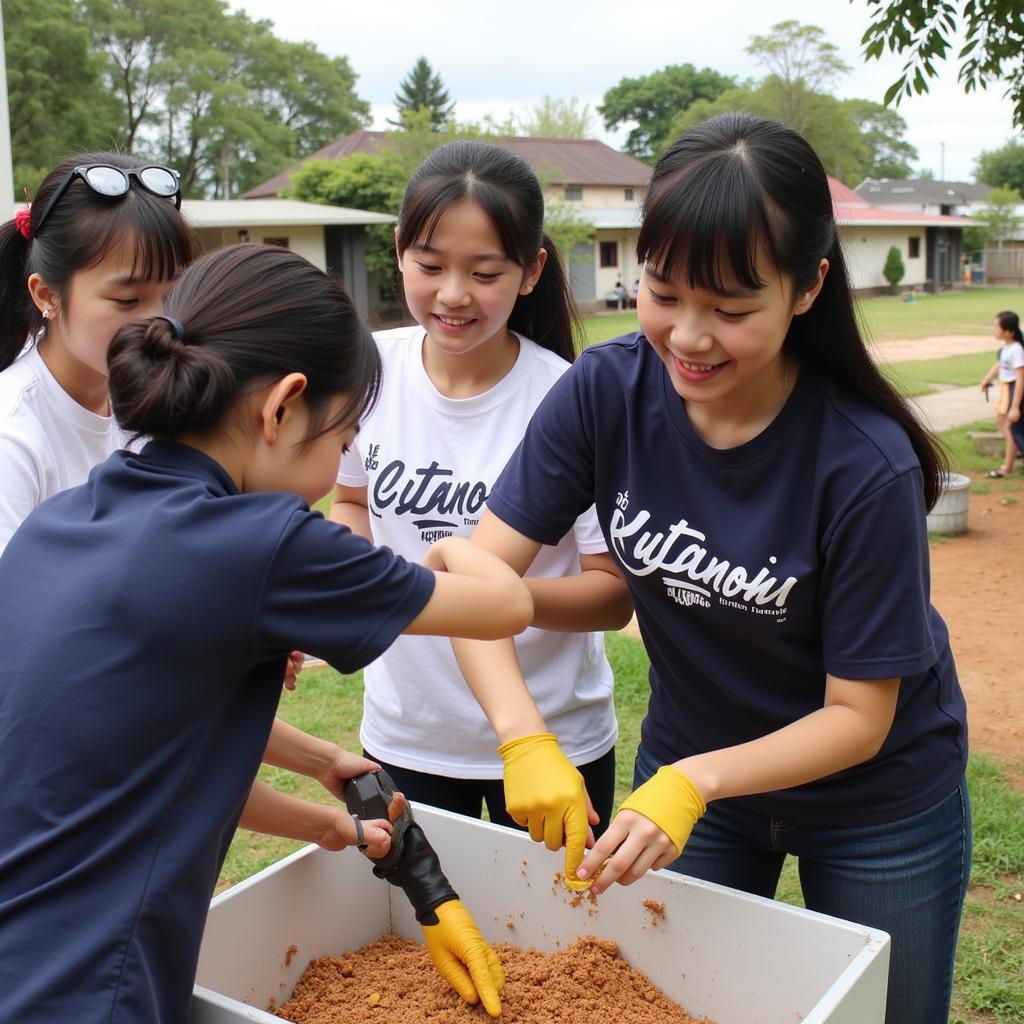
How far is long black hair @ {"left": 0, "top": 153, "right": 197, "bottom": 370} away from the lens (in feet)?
5.79

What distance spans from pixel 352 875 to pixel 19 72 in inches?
1130

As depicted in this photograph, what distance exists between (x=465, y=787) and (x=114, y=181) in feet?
3.79

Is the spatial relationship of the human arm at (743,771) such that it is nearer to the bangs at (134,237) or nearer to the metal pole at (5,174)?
the bangs at (134,237)

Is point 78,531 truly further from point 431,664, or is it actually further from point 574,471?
point 431,664

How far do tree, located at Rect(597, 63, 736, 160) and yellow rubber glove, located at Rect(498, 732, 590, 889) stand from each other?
6250 centimetres

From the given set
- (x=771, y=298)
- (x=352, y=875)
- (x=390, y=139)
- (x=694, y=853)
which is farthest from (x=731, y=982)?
(x=390, y=139)

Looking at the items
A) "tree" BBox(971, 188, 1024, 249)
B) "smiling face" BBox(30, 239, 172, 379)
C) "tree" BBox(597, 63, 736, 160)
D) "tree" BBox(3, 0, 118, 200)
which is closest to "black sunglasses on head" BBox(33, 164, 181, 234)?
"smiling face" BBox(30, 239, 172, 379)

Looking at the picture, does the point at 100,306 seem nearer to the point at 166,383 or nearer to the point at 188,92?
the point at 166,383

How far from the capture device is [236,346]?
3.81 ft

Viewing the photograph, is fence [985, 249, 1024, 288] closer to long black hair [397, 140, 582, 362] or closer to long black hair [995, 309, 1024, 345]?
long black hair [995, 309, 1024, 345]

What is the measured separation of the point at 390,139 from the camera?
25.9m

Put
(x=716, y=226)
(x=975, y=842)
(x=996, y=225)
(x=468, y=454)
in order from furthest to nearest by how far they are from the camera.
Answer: (x=996, y=225) → (x=975, y=842) → (x=468, y=454) → (x=716, y=226)

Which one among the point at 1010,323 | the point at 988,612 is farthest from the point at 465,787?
the point at 1010,323

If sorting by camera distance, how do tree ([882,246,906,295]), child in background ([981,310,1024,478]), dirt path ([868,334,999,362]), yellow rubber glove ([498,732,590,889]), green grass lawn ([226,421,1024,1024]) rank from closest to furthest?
yellow rubber glove ([498,732,590,889])
green grass lawn ([226,421,1024,1024])
child in background ([981,310,1024,478])
dirt path ([868,334,999,362])
tree ([882,246,906,295])
